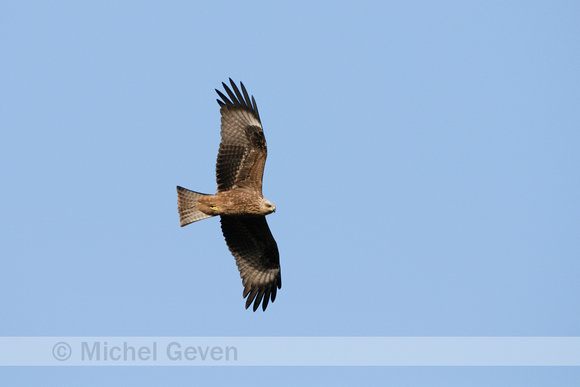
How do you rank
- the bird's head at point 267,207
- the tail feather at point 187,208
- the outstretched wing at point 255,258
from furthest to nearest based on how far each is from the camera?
the outstretched wing at point 255,258
the tail feather at point 187,208
the bird's head at point 267,207

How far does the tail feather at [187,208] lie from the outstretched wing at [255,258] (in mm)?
A: 708

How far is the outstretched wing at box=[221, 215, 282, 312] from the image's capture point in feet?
39.8

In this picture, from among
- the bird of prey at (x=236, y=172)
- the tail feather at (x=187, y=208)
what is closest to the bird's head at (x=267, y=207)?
the bird of prey at (x=236, y=172)

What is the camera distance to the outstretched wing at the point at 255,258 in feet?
39.8

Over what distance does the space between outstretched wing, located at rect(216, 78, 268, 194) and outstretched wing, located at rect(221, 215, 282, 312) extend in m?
0.96

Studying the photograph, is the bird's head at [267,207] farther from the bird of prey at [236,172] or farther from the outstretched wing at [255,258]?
the outstretched wing at [255,258]

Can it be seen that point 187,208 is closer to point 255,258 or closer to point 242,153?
point 242,153

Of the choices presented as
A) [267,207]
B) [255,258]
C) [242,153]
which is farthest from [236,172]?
[255,258]

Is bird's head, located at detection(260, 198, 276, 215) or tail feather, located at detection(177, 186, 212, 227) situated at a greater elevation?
tail feather, located at detection(177, 186, 212, 227)

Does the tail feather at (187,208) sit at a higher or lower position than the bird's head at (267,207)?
higher

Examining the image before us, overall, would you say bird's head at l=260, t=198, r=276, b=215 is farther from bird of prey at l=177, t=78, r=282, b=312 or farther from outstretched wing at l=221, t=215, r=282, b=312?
outstretched wing at l=221, t=215, r=282, b=312

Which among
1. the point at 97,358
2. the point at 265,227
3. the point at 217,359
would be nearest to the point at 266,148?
the point at 265,227

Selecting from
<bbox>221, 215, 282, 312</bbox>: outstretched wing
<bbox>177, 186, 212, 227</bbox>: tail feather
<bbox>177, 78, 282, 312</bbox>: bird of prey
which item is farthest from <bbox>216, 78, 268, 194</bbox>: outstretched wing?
<bbox>221, 215, 282, 312</bbox>: outstretched wing

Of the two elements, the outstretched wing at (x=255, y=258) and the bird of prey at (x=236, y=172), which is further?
the outstretched wing at (x=255, y=258)
